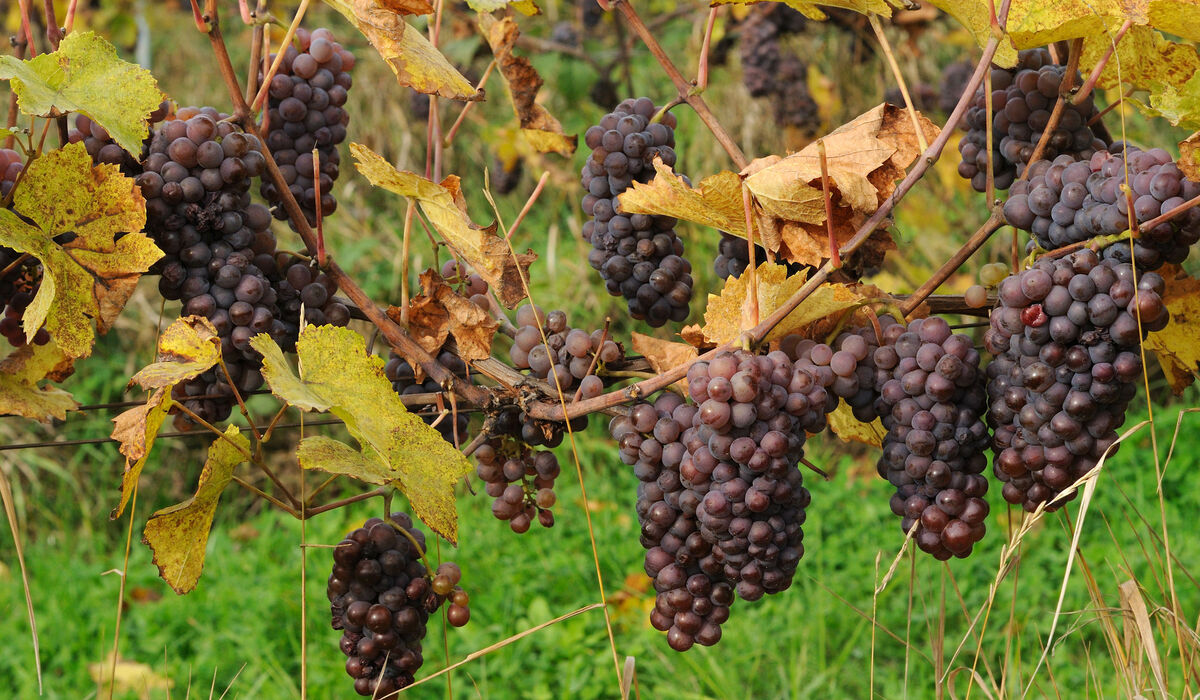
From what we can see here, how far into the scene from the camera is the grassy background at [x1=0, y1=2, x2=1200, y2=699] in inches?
76.8

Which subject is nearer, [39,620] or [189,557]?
[189,557]

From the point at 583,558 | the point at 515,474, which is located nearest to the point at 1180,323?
the point at 515,474

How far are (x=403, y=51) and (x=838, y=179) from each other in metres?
0.32

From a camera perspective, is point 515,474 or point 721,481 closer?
point 721,481

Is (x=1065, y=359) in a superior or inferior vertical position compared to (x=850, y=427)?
superior

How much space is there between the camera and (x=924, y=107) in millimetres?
2740

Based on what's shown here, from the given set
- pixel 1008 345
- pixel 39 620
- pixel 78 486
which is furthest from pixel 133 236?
pixel 78 486

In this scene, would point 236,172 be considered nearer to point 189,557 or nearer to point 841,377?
point 189,557

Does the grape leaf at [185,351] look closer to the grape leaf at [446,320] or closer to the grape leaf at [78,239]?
the grape leaf at [78,239]

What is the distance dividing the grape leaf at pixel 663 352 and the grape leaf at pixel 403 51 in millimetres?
224

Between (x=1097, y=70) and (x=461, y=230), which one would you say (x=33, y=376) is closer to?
(x=461, y=230)

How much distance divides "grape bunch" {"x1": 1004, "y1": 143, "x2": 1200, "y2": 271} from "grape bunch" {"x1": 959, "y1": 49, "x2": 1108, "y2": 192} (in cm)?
7

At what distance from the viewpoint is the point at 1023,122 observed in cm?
81

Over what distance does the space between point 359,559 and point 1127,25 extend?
688 millimetres
